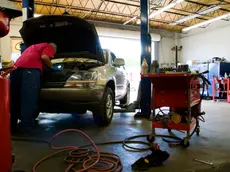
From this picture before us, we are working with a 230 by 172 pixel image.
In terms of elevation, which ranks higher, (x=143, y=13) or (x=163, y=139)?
(x=143, y=13)

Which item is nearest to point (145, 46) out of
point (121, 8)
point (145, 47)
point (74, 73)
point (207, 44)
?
Answer: point (145, 47)

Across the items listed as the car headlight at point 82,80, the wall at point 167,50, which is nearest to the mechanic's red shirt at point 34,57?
the car headlight at point 82,80

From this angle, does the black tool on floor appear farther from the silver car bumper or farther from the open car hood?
the open car hood

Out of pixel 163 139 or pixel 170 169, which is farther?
pixel 163 139

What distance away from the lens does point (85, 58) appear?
158 inches

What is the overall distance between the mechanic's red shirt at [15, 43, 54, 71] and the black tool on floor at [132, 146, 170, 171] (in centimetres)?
205

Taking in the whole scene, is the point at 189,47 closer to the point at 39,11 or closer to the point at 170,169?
the point at 39,11

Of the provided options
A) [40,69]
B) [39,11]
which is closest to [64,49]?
[40,69]

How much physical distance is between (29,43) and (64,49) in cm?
60

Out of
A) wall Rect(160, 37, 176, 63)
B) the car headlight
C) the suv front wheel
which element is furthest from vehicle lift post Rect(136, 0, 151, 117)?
wall Rect(160, 37, 176, 63)

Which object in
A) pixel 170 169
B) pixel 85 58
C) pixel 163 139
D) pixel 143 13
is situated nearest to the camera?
pixel 170 169

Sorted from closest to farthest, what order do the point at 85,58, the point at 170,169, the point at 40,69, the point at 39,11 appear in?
the point at 170,169
the point at 40,69
the point at 85,58
the point at 39,11

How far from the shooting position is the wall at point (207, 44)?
39.9ft

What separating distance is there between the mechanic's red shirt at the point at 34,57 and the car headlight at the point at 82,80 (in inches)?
18.1
